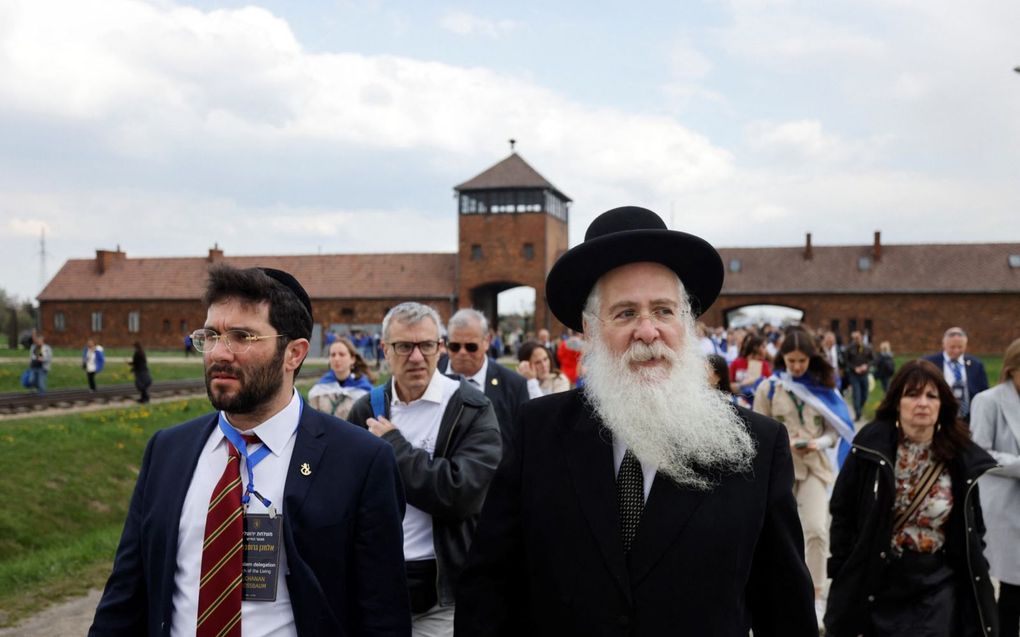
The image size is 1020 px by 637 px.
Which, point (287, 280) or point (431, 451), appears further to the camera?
point (431, 451)

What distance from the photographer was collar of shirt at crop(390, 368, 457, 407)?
4012 mm

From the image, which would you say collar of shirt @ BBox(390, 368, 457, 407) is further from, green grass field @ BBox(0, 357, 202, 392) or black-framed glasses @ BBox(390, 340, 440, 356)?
green grass field @ BBox(0, 357, 202, 392)

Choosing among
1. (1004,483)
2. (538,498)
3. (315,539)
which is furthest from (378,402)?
(1004,483)

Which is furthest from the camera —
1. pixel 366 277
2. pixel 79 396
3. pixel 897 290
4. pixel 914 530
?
pixel 366 277

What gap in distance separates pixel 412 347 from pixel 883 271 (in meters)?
54.3

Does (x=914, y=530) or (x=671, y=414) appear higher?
(x=671, y=414)

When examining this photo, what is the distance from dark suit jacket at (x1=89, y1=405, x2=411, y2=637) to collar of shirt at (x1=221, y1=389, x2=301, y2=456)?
1.4 inches

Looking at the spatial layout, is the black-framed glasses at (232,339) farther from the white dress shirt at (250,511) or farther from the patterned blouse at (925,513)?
the patterned blouse at (925,513)

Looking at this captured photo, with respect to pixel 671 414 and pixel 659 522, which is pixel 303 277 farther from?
pixel 659 522

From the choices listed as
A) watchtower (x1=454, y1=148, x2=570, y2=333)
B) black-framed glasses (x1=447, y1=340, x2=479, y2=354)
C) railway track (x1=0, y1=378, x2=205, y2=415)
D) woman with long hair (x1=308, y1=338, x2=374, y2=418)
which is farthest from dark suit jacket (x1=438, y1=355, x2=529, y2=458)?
watchtower (x1=454, y1=148, x2=570, y2=333)

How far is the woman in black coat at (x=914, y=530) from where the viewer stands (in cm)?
411

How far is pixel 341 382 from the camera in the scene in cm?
739

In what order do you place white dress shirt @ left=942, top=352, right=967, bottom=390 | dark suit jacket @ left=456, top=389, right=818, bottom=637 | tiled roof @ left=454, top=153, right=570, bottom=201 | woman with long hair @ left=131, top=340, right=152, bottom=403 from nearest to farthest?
dark suit jacket @ left=456, top=389, right=818, bottom=637
white dress shirt @ left=942, top=352, right=967, bottom=390
woman with long hair @ left=131, top=340, right=152, bottom=403
tiled roof @ left=454, top=153, right=570, bottom=201

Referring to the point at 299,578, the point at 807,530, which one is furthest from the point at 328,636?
the point at 807,530
